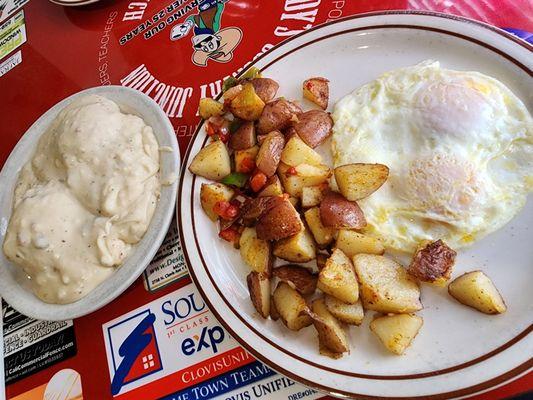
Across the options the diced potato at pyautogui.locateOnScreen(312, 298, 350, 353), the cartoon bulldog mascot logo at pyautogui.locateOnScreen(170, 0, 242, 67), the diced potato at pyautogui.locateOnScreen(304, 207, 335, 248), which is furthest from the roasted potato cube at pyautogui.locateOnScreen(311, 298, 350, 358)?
the cartoon bulldog mascot logo at pyautogui.locateOnScreen(170, 0, 242, 67)

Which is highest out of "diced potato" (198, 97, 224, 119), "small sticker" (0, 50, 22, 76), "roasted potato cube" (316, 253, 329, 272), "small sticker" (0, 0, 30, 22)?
"diced potato" (198, 97, 224, 119)

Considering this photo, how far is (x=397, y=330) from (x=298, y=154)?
0.70 meters

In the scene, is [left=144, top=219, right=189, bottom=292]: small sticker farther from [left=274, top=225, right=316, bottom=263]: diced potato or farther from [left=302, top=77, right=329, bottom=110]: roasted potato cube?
[left=302, top=77, right=329, bottom=110]: roasted potato cube

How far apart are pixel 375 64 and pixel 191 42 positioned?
106cm

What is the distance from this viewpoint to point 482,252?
1.49 meters

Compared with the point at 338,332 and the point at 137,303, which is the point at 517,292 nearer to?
the point at 338,332

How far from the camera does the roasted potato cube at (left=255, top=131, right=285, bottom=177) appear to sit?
1.70 metres

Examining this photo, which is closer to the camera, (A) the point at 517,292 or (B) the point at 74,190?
(A) the point at 517,292

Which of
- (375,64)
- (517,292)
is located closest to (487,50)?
(375,64)

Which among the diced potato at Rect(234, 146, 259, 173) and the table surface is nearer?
the diced potato at Rect(234, 146, 259, 173)

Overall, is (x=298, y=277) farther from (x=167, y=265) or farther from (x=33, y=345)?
(x=33, y=345)

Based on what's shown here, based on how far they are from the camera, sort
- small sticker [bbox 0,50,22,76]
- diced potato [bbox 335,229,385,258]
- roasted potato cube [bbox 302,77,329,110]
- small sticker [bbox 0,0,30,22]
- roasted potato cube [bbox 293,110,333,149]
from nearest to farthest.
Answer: diced potato [bbox 335,229,385,258] < roasted potato cube [bbox 293,110,333,149] < roasted potato cube [bbox 302,77,329,110] < small sticker [bbox 0,50,22,76] < small sticker [bbox 0,0,30,22]

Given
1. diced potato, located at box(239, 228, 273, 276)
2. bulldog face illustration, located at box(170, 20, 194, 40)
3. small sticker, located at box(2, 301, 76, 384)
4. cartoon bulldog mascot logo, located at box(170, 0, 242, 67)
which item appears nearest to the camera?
diced potato, located at box(239, 228, 273, 276)

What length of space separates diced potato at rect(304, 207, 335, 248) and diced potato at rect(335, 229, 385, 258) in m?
0.05
